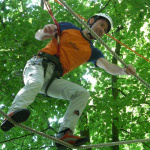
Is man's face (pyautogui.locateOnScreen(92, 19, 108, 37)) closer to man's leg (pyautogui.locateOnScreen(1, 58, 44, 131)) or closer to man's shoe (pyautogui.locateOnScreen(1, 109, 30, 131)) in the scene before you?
man's leg (pyautogui.locateOnScreen(1, 58, 44, 131))

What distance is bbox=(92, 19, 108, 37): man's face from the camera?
336 cm

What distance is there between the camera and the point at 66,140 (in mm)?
2672

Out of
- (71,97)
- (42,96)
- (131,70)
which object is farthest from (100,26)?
(42,96)

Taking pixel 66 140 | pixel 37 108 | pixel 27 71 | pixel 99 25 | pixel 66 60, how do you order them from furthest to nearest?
pixel 37 108, pixel 99 25, pixel 66 60, pixel 27 71, pixel 66 140

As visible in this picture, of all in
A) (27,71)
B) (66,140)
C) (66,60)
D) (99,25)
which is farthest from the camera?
(99,25)

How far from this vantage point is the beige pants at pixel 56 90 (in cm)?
259

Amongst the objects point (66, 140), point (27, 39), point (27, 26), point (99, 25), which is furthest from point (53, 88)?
point (27, 26)

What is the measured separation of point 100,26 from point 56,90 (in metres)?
1.19

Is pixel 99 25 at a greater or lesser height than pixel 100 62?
greater

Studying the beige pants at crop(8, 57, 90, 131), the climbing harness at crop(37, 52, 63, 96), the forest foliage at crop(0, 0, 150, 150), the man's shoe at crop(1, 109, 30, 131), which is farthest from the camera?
the forest foliage at crop(0, 0, 150, 150)

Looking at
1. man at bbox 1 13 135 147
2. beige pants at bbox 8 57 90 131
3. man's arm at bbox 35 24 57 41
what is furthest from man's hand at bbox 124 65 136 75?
man's arm at bbox 35 24 57 41

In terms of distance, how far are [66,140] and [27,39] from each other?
3.59 m

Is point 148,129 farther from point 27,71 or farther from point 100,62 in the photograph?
point 27,71

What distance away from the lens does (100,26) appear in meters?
3.38
